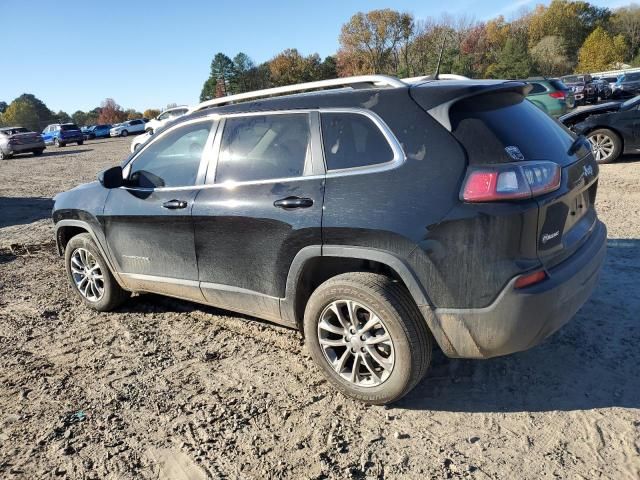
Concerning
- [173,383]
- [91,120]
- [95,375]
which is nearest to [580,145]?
[173,383]

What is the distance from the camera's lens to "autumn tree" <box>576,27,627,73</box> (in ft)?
220

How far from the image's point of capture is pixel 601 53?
6769 cm

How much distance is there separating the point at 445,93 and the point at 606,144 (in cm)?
859

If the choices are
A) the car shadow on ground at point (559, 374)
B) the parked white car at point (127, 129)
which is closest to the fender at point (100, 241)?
the car shadow on ground at point (559, 374)

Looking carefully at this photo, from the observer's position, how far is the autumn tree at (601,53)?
67.1m

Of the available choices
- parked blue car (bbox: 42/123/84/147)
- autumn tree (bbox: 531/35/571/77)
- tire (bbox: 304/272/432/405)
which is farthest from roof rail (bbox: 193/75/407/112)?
autumn tree (bbox: 531/35/571/77)

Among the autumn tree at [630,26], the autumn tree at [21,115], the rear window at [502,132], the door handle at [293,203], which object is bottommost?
the door handle at [293,203]

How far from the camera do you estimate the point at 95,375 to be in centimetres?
358

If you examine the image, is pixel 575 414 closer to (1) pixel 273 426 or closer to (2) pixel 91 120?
(1) pixel 273 426

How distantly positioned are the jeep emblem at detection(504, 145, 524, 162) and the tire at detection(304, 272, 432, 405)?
35.8 inches

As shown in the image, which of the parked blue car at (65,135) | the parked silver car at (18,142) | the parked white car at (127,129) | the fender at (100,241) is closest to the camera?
the fender at (100,241)

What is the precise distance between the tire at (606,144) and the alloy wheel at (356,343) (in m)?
8.67

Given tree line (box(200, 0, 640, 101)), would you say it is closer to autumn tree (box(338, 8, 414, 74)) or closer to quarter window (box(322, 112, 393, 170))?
autumn tree (box(338, 8, 414, 74))

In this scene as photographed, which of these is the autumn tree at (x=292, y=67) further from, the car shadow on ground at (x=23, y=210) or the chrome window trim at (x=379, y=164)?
the chrome window trim at (x=379, y=164)
